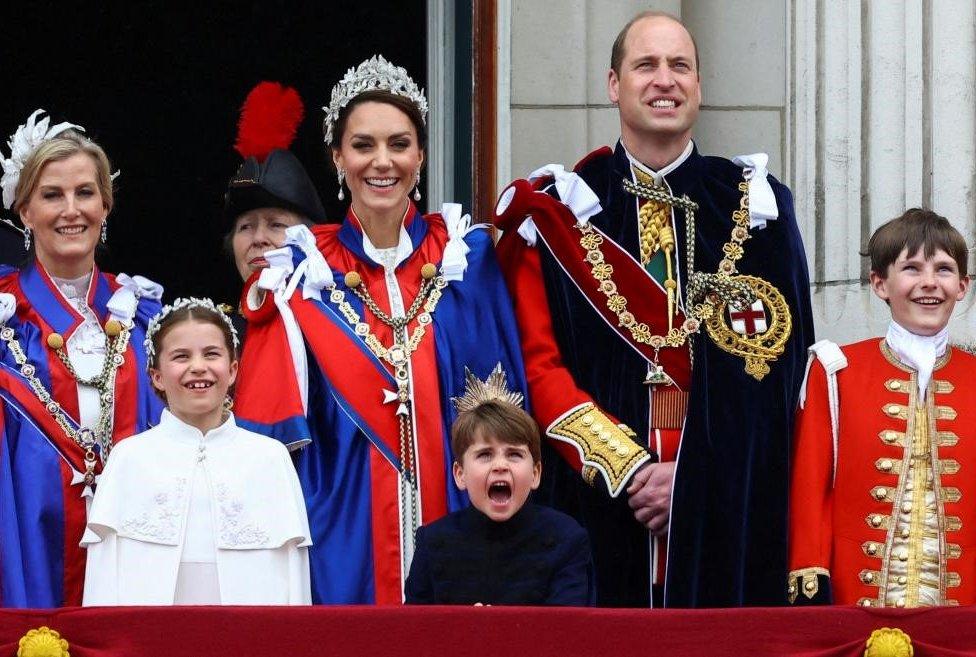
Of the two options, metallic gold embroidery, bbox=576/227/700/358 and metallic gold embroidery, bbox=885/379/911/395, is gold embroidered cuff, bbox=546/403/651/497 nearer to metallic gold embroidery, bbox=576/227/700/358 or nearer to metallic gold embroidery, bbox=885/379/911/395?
metallic gold embroidery, bbox=576/227/700/358

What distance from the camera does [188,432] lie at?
4980 millimetres

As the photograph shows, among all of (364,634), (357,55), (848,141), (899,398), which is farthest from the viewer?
(357,55)

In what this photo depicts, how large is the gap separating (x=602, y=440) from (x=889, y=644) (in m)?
1.03

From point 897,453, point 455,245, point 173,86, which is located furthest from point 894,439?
point 173,86

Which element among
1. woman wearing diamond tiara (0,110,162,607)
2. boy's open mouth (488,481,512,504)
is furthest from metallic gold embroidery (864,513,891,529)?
woman wearing diamond tiara (0,110,162,607)

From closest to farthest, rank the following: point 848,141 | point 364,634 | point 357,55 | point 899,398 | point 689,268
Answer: point 364,634
point 899,398
point 689,268
point 848,141
point 357,55

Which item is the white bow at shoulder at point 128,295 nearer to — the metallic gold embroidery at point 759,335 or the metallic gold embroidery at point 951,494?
the metallic gold embroidery at point 759,335

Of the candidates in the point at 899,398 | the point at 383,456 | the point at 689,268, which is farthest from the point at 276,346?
the point at 899,398

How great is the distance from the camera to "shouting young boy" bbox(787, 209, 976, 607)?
15.9ft

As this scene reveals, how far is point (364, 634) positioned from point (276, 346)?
113cm

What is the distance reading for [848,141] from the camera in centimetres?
653

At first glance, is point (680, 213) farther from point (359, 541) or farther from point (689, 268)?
point (359, 541)

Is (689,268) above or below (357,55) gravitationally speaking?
below

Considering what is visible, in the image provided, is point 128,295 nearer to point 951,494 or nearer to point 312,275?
point 312,275
